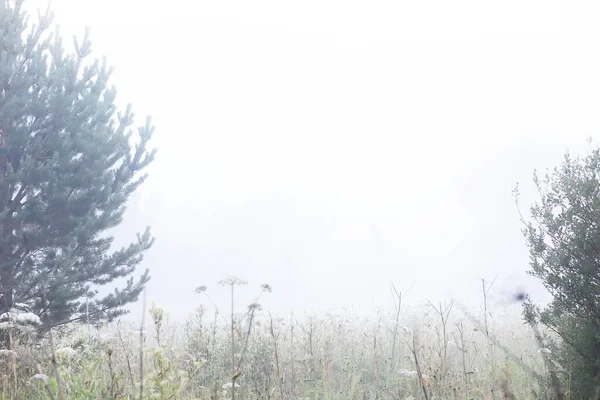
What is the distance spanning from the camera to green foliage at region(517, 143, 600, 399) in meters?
4.29

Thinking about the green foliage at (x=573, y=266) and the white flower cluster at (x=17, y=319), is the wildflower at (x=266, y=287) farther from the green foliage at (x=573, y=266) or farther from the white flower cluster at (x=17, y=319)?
the green foliage at (x=573, y=266)

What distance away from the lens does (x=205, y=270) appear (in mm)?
62688

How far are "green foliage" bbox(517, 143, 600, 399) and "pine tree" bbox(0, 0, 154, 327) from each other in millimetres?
6412

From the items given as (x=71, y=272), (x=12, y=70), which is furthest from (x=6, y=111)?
(x=71, y=272)

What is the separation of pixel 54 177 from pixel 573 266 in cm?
746

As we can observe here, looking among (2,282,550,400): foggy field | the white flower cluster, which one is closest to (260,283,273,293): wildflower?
(2,282,550,400): foggy field

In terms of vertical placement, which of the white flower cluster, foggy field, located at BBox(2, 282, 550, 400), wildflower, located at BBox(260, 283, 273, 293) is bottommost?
foggy field, located at BBox(2, 282, 550, 400)

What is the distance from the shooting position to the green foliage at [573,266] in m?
4.29

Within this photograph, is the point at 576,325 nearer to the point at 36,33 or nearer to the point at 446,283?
A: the point at 36,33

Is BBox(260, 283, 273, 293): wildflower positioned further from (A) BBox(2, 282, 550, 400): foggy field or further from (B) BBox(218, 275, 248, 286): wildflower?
(A) BBox(2, 282, 550, 400): foggy field

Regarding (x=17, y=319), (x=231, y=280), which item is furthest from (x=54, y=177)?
(x=231, y=280)

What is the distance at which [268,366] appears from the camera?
6859mm

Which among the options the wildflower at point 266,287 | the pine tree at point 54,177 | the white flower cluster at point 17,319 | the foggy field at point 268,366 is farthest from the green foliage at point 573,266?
the pine tree at point 54,177

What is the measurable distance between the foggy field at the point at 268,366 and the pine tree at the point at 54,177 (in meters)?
0.95
